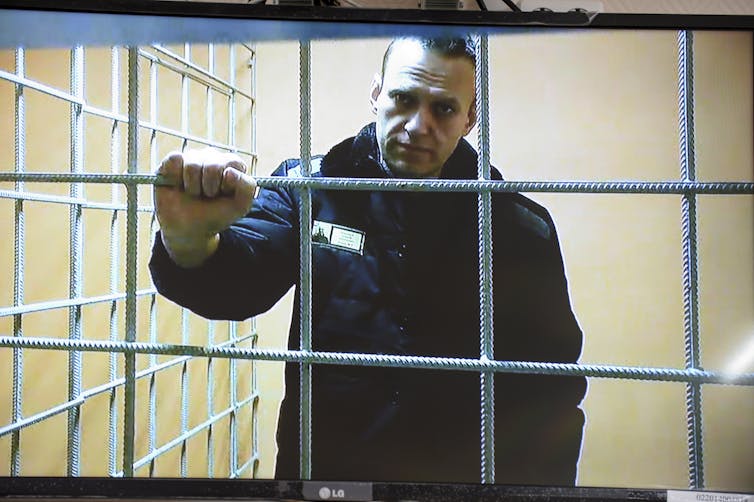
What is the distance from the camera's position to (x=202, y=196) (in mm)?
894

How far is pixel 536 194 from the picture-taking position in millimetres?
893

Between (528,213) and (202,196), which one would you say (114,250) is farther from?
(528,213)

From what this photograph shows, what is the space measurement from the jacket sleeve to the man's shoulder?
1.06 feet

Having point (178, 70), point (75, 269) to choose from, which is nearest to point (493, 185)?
point (178, 70)

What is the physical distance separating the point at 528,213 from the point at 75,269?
72cm

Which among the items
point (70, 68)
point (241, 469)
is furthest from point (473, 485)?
point (70, 68)

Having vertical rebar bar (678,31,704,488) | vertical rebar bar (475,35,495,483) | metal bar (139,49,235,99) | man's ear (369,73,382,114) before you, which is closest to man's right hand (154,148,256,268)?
metal bar (139,49,235,99)

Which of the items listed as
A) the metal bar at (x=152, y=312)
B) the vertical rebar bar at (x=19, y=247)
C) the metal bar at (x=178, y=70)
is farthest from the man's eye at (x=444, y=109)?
the vertical rebar bar at (x=19, y=247)

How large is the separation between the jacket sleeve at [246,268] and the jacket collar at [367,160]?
0.26 ft

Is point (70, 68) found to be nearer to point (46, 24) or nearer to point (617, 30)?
point (46, 24)

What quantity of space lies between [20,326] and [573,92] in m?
0.95

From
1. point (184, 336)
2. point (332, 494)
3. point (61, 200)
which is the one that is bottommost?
point (332, 494)

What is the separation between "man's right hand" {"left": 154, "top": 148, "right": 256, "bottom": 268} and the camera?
35.2 inches

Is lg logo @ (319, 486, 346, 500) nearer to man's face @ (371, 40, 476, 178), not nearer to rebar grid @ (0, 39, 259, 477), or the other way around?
rebar grid @ (0, 39, 259, 477)
